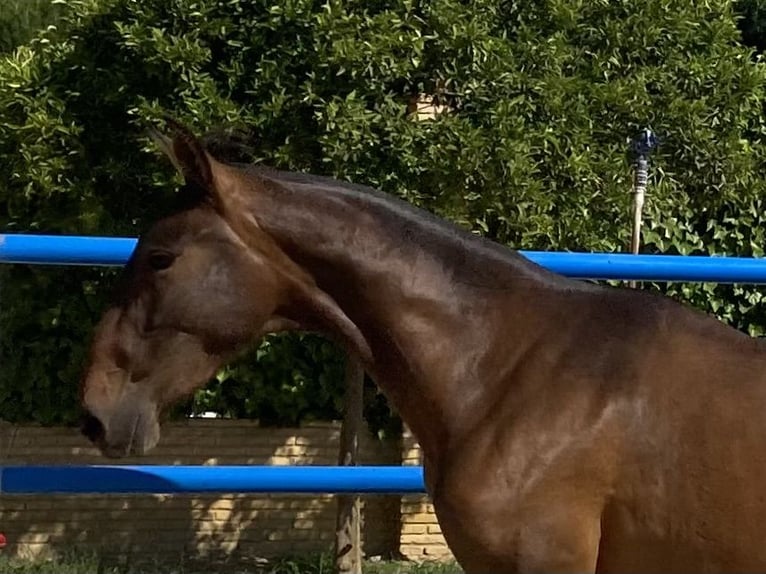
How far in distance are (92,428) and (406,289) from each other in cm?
86

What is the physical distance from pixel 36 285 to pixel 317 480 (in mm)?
4983

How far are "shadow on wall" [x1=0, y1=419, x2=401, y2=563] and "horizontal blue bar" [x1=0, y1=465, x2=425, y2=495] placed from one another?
4.69 m

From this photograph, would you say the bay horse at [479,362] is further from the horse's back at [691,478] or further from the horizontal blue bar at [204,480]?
the horizontal blue bar at [204,480]

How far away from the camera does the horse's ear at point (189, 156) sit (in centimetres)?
292

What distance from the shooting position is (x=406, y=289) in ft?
9.65

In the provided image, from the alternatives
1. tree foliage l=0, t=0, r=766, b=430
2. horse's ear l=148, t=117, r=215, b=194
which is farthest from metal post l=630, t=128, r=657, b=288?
horse's ear l=148, t=117, r=215, b=194

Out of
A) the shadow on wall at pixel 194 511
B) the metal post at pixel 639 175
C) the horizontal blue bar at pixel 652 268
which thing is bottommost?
the shadow on wall at pixel 194 511

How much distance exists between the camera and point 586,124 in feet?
20.8

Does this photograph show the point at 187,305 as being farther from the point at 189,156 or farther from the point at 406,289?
the point at 406,289

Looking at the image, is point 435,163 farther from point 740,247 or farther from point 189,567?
point 189,567

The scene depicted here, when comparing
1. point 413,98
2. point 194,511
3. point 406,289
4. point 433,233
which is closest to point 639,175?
point 413,98

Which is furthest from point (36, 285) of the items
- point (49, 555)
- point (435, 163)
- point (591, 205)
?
point (591, 205)

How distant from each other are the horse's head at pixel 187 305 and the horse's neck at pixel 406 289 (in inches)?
2.3

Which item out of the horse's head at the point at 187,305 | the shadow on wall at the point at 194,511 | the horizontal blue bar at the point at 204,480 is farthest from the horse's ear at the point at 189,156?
the shadow on wall at the point at 194,511
